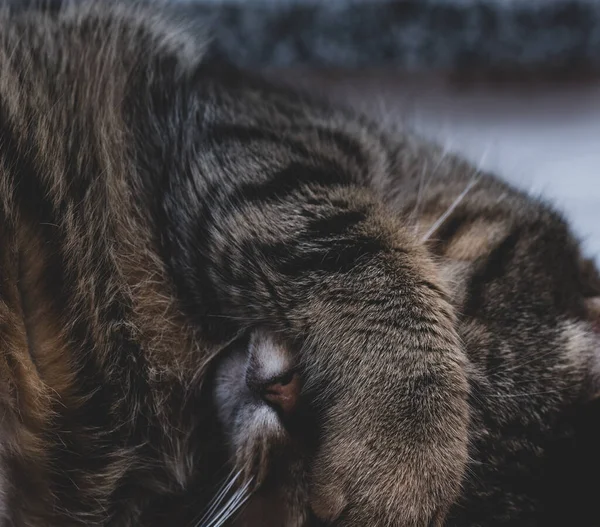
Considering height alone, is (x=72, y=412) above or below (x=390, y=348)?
below

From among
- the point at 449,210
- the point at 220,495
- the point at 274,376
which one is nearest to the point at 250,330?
the point at 274,376

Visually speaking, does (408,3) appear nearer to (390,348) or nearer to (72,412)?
(390,348)

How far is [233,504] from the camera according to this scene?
0.93 metres

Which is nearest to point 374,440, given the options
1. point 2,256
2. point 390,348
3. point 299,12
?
point 390,348

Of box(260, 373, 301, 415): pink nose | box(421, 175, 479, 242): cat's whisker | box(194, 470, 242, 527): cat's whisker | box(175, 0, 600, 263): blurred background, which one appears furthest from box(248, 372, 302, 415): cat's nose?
box(175, 0, 600, 263): blurred background

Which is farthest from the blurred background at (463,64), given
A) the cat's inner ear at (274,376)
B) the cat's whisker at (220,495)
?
the cat's whisker at (220,495)

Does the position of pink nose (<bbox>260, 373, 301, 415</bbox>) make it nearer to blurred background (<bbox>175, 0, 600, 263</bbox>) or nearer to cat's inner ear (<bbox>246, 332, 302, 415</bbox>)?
cat's inner ear (<bbox>246, 332, 302, 415</bbox>)

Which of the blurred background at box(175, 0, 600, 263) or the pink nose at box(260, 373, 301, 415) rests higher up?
the blurred background at box(175, 0, 600, 263)

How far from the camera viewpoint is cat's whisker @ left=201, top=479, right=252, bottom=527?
3.01 ft

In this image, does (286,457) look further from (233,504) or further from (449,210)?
(449,210)

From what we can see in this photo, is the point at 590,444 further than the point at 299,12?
No

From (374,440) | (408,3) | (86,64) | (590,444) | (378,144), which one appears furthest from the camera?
(408,3)

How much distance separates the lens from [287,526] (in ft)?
3.04

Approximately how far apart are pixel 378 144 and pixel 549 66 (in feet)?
2.61
